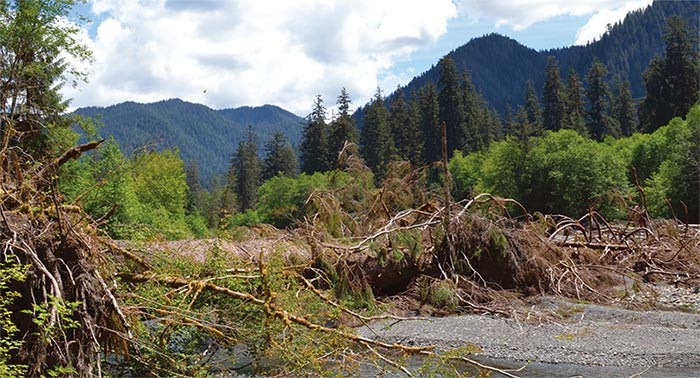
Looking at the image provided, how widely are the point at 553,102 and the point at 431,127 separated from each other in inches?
436

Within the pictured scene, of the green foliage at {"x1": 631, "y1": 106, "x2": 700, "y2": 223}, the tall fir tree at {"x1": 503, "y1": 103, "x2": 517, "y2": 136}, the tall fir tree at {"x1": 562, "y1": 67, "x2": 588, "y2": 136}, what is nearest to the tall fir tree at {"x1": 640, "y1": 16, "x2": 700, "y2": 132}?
the tall fir tree at {"x1": 562, "y1": 67, "x2": 588, "y2": 136}

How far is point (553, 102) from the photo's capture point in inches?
2457

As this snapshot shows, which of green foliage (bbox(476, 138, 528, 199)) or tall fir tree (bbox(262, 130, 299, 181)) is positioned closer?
green foliage (bbox(476, 138, 528, 199))

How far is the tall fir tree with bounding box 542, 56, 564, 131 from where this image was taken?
60844 mm

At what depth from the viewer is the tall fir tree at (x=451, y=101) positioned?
61969 millimetres

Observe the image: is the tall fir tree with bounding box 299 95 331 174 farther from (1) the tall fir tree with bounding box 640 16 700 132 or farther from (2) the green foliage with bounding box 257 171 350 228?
(1) the tall fir tree with bounding box 640 16 700 132

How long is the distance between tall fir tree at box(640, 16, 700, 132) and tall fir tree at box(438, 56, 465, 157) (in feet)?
50.7

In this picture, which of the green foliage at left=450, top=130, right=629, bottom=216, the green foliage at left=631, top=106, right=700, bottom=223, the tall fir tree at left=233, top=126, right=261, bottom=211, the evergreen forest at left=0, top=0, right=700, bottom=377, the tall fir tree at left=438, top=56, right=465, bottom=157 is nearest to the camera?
the evergreen forest at left=0, top=0, right=700, bottom=377

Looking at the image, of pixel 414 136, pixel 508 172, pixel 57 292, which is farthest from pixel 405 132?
pixel 57 292

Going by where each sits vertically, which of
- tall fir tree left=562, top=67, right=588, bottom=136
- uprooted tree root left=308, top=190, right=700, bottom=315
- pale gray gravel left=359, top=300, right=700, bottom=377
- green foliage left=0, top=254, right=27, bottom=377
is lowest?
pale gray gravel left=359, top=300, right=700, bottom=377

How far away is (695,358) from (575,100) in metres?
54.5

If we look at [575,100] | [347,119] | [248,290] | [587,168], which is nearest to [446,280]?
[248,290]

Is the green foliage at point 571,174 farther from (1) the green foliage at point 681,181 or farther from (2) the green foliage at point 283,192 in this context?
(2) the green foliage at point 283,192

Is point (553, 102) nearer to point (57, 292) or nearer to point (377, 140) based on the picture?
point (377, 140)
